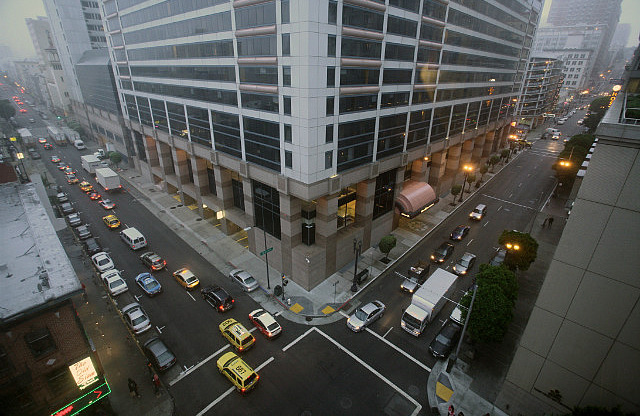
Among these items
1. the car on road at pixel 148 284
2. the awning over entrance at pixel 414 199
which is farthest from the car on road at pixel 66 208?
the awning over entrance at pixel 414 199

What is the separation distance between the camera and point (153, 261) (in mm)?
36312

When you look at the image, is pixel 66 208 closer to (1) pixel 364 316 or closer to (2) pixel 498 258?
(1) pixel 364 316

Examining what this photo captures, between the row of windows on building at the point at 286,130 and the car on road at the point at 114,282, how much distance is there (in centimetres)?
1868

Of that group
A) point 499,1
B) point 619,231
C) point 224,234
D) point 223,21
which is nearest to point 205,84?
point 223,21

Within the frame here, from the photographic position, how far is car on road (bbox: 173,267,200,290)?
33344 mm

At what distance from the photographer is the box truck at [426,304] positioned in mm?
27395

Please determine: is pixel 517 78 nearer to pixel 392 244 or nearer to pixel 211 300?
pixel 392 244

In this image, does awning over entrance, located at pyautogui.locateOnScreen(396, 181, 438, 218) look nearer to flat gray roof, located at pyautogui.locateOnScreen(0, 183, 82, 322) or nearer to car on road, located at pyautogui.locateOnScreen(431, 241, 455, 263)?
car on road, located at pyautogui.locateOnScreen(431, 241, 455, 263)

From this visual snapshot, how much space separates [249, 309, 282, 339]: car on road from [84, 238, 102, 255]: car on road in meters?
25.0

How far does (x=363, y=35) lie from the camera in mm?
28031

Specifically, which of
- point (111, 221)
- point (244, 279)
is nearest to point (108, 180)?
point (111, 221)

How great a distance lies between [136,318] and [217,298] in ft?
23.6

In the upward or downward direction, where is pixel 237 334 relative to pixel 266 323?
upward

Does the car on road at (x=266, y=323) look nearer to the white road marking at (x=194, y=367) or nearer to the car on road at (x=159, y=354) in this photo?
the white road marking at (x=194, y=367)
